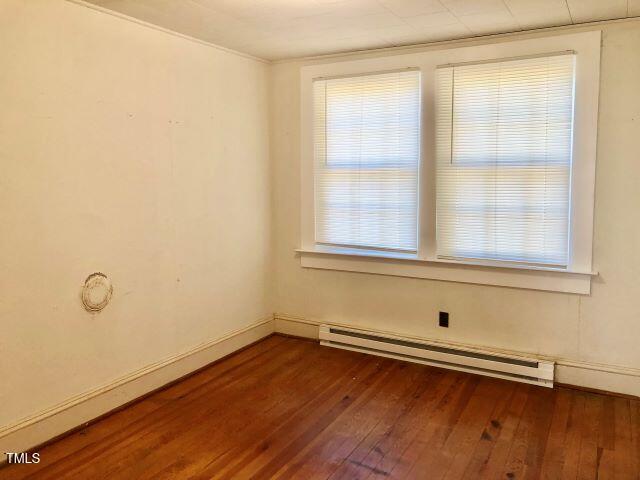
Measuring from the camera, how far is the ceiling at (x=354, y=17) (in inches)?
112

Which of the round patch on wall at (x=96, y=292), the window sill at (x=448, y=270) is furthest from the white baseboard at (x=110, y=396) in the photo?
the window sill at (x=448, y=270)

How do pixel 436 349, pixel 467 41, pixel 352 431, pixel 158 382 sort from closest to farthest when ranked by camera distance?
pixel 352 431 → pixel 158 382 → pixel 467 41 → pixel 436 349

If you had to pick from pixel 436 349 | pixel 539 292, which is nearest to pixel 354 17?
pixel 539 292

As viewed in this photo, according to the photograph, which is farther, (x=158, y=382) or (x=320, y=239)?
(x=320, y=239)

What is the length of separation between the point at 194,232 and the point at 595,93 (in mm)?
2795

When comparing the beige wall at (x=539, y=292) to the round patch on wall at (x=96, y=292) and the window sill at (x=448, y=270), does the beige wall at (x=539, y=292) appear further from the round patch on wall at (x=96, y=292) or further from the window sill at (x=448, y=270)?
the round patch on wall at (x=96, y=292)

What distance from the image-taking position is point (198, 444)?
9.24ft

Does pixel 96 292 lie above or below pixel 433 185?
below

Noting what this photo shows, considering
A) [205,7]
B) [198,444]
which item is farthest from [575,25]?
[198,444]

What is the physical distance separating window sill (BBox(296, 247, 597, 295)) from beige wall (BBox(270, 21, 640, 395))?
60mm

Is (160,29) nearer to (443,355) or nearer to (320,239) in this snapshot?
(320,239)

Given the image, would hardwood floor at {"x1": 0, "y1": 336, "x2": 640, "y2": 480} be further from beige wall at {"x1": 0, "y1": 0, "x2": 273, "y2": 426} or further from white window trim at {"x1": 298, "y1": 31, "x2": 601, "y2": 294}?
white window trim at {"x1": 298, "y1": 31, "x2": 601, "y2": 294}

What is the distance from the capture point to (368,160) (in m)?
4.04

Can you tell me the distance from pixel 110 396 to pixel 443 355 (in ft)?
7.54
